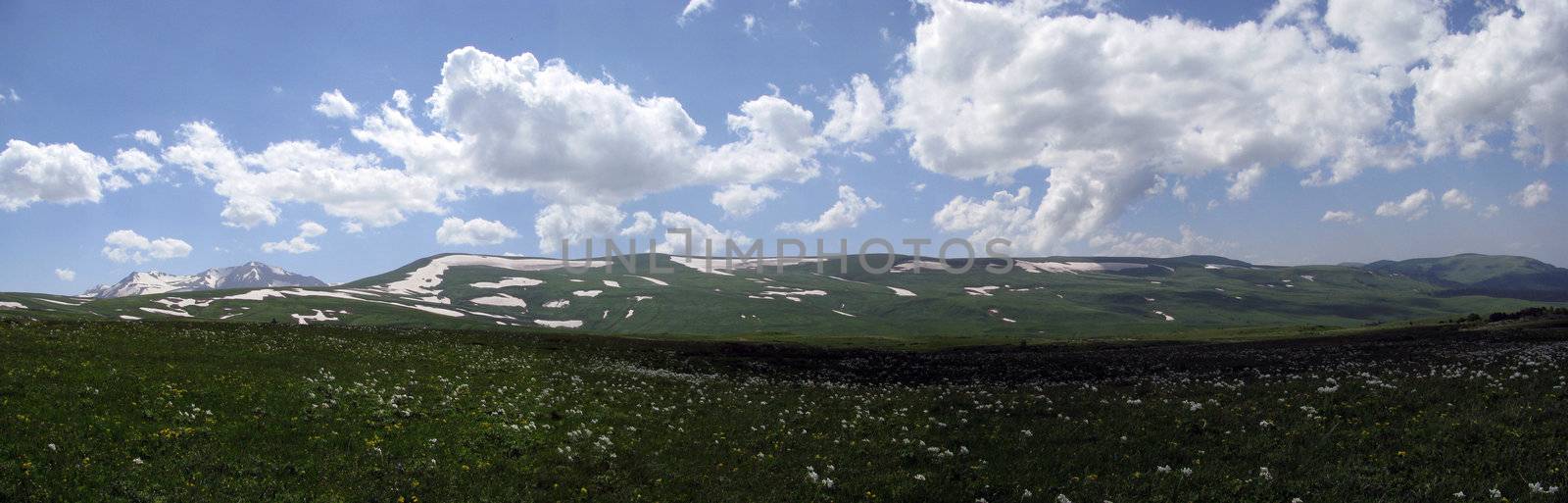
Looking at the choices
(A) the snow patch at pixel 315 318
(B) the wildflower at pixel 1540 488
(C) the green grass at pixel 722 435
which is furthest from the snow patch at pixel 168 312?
(B) the wildflower at pixel 1540 488

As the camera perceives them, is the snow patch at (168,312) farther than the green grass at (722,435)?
Yes

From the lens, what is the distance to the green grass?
15.9 meters

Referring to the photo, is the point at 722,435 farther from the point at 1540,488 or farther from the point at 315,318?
the point at 315,318

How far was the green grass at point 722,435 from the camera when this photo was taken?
15.9 m

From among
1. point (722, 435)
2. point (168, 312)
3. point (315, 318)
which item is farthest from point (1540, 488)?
point (168, 312)

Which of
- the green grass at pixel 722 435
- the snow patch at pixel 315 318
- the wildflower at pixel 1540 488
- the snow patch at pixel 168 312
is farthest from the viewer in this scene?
the snow patch at pixel 315 318

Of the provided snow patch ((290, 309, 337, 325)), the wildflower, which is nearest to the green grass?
the wildflower

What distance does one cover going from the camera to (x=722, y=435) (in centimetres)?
2377

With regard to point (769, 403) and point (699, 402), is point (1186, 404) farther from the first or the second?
point (699, 402)

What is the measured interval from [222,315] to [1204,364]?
8780 inches

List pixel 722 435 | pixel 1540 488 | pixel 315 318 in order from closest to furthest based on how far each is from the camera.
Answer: pixel 1540 488, pixel 722 435, pixel 315 318

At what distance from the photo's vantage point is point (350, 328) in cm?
6362

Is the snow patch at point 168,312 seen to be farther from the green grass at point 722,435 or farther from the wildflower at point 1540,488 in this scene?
the wildflower at point 1540,488

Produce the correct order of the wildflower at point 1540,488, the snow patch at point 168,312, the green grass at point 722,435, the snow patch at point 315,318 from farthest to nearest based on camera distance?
1. the snow patch at point 315,318
2. the snow patch at point 168,312
3. the green grass at point 722,435
4. the wildflower at point 1540,488
